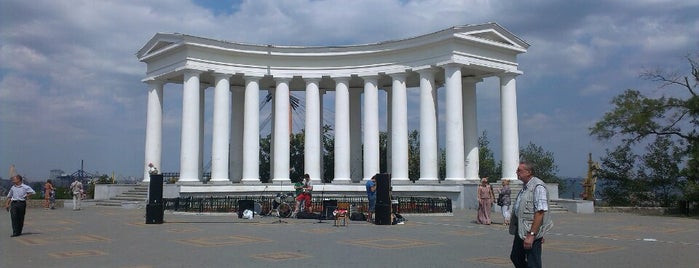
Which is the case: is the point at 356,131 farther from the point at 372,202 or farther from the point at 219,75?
the point at 372,202

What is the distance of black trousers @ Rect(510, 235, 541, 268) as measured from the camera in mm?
9227

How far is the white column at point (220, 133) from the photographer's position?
41906 millimetres

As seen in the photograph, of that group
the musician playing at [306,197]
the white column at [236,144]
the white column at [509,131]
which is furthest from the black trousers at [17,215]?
the white column at [509,131]

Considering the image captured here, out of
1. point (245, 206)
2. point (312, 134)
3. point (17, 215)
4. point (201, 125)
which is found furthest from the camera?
point (201, 125)

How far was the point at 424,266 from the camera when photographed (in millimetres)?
12625

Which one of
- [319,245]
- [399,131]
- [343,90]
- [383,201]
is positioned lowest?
[319,245]

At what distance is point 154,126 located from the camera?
144 feet

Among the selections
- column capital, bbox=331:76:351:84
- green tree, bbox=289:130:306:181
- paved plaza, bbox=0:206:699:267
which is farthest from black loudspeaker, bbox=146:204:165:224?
green tree, bbox=289:130:306:181

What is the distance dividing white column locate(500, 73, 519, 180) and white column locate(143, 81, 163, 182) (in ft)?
80.3

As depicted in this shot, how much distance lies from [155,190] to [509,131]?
25.0 m

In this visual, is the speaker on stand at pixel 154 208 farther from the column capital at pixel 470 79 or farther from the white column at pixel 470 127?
the column capital at pixel 470 79

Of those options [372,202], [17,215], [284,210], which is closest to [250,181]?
[284,210]

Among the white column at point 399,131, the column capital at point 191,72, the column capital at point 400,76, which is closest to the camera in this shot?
the column capital at point 191,72

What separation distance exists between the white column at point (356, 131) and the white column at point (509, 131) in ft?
42.8
